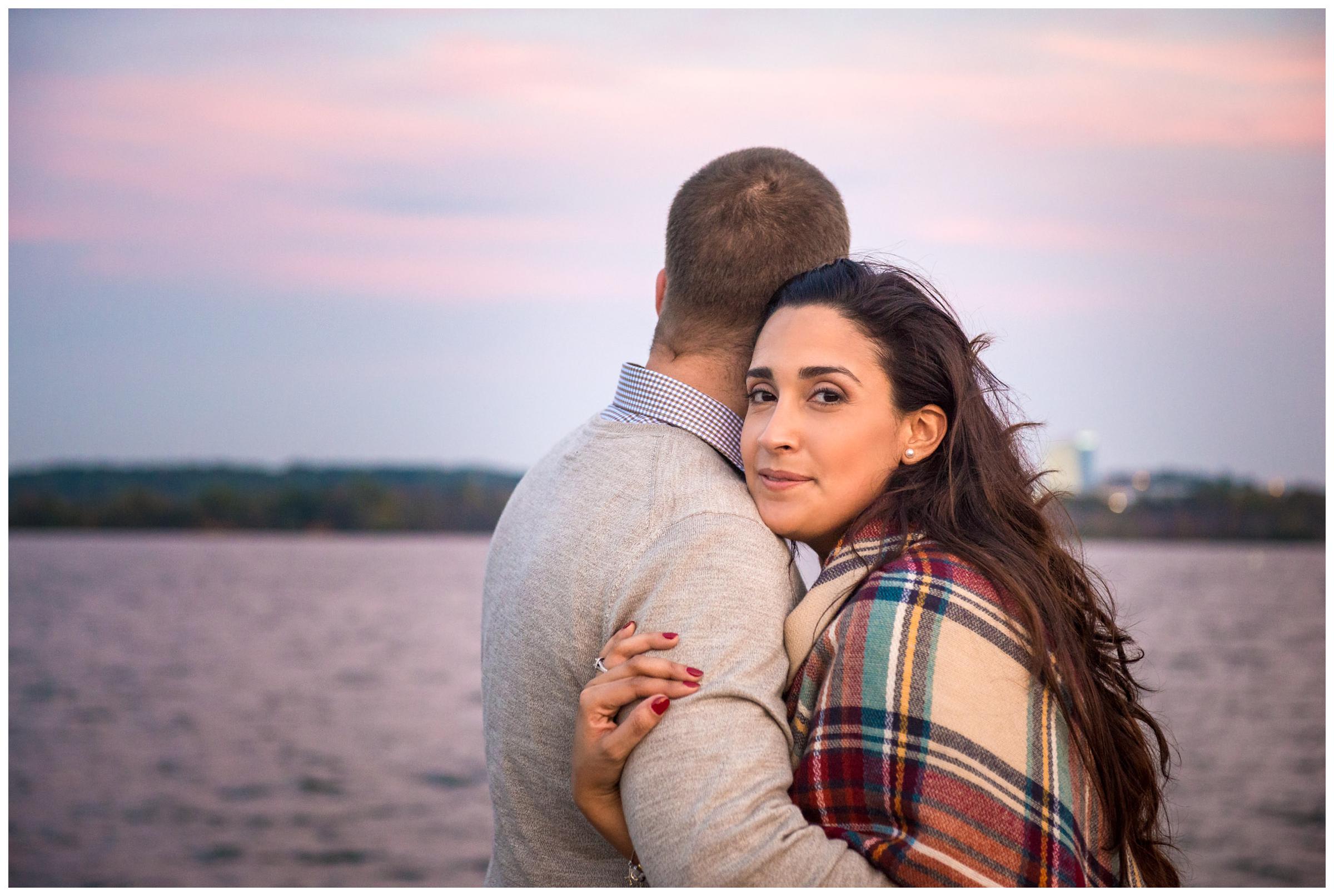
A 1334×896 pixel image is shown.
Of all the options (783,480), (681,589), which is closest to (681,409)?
(783,480)

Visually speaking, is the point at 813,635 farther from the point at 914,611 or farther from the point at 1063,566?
the point at 1063,566

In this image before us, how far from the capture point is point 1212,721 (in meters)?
23.9

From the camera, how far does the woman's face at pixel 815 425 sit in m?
1.88

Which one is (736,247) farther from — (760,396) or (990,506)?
(990,506)

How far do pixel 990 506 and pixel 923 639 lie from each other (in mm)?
352

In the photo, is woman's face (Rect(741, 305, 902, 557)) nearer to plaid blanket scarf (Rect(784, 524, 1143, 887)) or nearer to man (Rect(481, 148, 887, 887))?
man (Rect(481, 148, 887, 887))

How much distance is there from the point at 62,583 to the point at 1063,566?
48525 millimetres

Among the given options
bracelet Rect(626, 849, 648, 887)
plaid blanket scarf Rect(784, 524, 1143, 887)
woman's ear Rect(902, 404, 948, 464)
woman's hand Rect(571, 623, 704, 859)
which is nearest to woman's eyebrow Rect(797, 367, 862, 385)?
woman's ear Rect(902, 404, 948, 464)

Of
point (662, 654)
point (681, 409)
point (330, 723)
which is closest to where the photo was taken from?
point (662, 654)

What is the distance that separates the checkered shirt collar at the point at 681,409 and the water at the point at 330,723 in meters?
1.03

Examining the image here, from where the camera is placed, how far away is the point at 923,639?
1679 millimetres

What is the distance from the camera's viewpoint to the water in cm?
1608

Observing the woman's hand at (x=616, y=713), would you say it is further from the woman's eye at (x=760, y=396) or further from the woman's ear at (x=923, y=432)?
the woman's ear at (x=923, y=432)

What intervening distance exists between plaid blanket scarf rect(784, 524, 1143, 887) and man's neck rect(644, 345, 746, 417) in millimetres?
454
